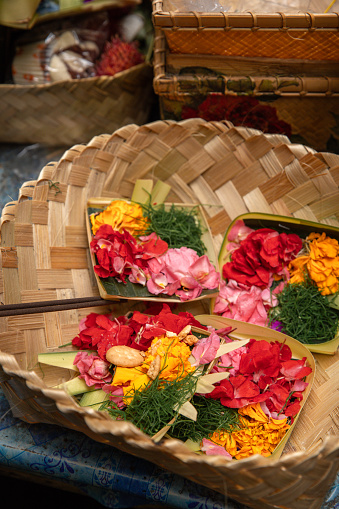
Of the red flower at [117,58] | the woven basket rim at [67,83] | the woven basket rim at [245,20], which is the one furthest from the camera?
the red flower at [117,58]

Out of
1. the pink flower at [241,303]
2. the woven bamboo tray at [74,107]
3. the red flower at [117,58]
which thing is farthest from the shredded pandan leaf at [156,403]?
the red flower at [117,58]

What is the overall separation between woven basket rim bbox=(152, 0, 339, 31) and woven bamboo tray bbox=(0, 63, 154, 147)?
303mm

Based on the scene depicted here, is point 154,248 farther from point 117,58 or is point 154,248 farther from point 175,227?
point 117,58

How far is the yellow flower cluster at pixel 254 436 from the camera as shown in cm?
70

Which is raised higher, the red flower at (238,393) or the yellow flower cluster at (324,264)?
the yellow flower cluster at (324,264)

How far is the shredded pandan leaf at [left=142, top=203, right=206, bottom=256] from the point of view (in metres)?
0.92

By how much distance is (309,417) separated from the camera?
76cm

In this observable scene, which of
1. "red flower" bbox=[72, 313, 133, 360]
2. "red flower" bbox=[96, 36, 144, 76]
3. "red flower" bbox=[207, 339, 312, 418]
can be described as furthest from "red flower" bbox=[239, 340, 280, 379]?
"red flower" bbox=[96, 36, 144, 76]

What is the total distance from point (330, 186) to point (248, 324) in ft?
1.10

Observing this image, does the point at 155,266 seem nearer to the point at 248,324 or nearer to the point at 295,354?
the point at 248,324

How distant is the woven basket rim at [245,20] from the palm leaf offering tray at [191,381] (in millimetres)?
536

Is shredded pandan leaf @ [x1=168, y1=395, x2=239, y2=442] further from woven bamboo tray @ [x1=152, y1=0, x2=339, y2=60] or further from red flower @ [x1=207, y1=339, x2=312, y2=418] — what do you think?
woven bamboo tray @ [x1=152, y1=0, x2=339, y2=60]

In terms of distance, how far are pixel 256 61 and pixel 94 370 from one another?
2.28 ft

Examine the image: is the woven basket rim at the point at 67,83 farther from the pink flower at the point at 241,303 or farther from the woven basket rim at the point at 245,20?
the pink flower at the point at 241,303
